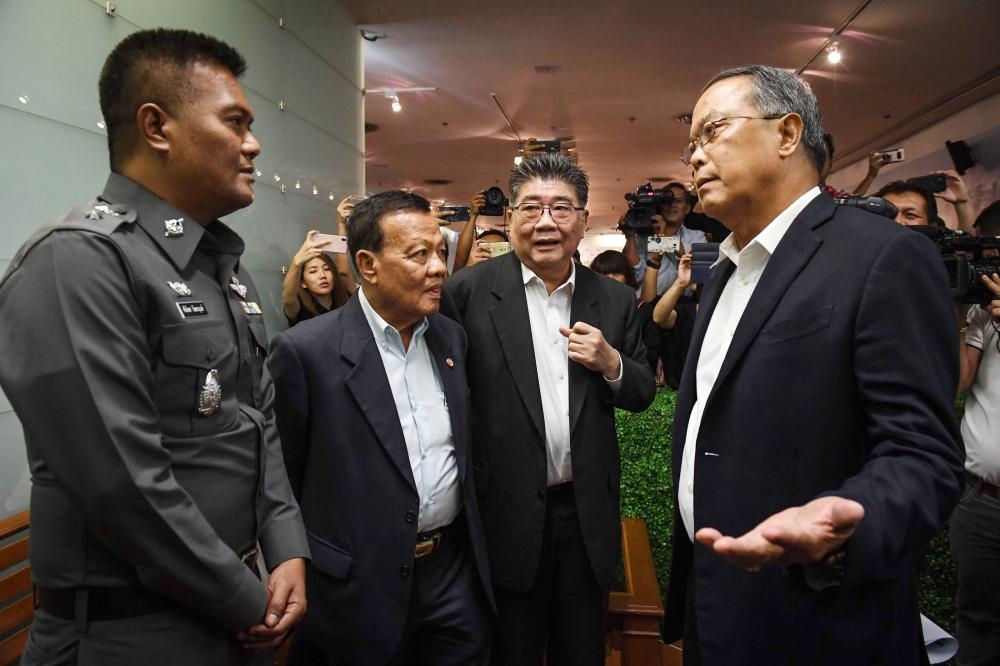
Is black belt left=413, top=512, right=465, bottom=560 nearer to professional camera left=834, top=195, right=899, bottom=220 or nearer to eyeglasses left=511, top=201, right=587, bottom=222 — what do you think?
eyeglasses left=511, top=201, right=587, bottom=222

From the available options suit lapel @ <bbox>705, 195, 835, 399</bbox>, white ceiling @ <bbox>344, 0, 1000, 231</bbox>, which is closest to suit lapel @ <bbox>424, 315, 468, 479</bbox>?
suit lapel @ <bbox>705, 195, 835, 399</bbox>

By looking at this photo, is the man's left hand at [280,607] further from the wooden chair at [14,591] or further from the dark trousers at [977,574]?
the dark trousers at [977,574]

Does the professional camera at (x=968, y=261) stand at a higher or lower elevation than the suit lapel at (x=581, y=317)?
higher

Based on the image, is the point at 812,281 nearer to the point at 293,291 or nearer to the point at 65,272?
the point at 65,272

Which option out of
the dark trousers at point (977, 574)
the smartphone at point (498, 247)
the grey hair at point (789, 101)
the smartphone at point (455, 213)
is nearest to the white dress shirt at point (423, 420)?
the grey hair at point (789, 101)

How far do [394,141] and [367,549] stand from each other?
8.26 m

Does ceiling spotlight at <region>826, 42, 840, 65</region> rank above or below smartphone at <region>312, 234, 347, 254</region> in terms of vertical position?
above

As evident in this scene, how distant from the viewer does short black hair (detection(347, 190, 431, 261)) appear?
5.47 feet

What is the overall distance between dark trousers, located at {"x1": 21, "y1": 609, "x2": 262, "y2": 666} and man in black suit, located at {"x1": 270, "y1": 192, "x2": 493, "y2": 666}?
18.1 inches

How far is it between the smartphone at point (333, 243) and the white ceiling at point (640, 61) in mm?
2422

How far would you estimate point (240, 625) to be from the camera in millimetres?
1041

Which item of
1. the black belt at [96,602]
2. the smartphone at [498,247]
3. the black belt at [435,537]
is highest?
the smartphone at [498,247]

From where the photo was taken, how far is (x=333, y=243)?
3.13m

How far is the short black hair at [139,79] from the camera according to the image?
1.09 metres
